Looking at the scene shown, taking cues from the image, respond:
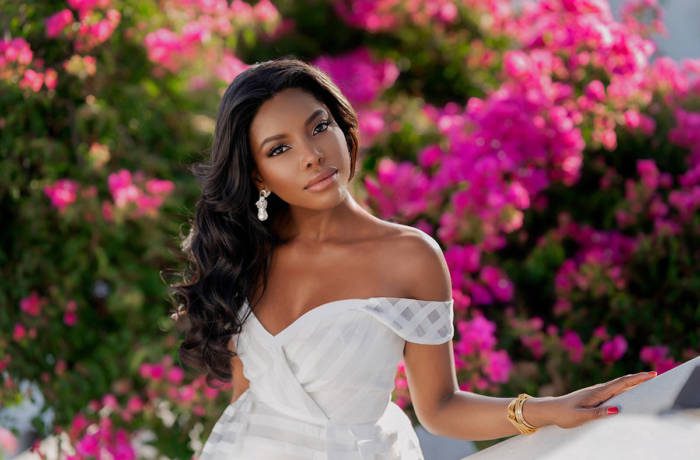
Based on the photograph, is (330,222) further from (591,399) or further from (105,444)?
(105,444)

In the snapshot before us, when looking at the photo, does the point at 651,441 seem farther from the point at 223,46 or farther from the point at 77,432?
the point at 223,46

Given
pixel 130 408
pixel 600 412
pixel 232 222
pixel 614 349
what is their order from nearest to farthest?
pixel 600 412 < pixel 232 222 < pixel 614 349 < pixel 130 408

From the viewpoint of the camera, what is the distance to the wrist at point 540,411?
1.82 meters

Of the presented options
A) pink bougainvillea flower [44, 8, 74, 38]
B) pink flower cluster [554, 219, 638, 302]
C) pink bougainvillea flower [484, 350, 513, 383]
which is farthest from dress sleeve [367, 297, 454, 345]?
pink bougainvillea flower [44, 8, 74, 38]

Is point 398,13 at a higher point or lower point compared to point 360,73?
higher

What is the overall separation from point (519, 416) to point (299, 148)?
0.65 m

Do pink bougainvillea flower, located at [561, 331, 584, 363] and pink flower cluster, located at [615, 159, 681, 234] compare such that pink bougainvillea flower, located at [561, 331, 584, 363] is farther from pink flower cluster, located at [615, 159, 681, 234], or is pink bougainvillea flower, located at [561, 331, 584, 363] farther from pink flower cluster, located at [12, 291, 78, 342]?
pink flower cluster, located at [12, 291, 78, 342]

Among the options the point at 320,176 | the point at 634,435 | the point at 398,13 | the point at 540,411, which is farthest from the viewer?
the point at 398,13

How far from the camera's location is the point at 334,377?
2.01 metres

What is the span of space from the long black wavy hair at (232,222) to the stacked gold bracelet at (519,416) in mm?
590

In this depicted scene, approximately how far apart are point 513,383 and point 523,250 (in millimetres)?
658

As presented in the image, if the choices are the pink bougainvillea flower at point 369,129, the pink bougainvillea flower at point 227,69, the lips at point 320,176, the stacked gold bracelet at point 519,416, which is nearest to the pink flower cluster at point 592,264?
the pink bougainvillea flower at point 369,129

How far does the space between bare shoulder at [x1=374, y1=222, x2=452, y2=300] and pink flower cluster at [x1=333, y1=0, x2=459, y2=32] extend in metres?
3.98

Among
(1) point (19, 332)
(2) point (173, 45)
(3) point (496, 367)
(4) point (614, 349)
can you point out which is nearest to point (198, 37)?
(2) point (173, 45)
